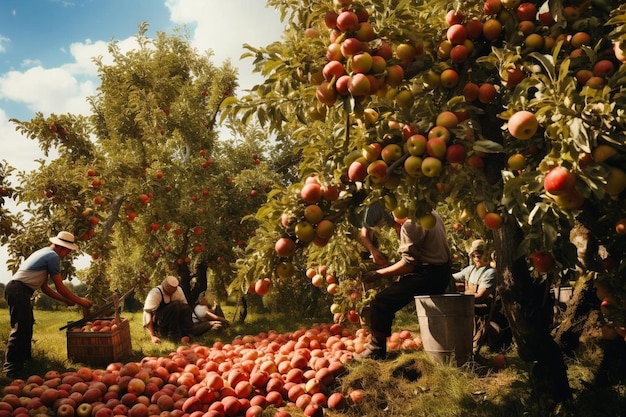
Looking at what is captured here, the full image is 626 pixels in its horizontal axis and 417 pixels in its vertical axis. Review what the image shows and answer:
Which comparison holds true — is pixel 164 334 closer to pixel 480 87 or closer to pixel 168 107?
pixel 168 107

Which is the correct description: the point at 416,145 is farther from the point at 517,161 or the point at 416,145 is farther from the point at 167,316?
the point at 167,316

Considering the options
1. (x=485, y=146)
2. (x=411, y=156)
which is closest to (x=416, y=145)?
(x=411, y=156)

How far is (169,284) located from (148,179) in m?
2.37

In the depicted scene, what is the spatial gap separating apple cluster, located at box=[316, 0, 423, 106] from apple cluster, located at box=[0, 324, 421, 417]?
9.19 feet

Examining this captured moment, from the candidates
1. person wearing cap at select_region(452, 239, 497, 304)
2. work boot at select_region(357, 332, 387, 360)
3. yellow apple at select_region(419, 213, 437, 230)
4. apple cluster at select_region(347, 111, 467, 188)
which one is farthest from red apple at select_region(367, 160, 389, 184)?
person wearing cap at select_region(452, 239, 497, 304)

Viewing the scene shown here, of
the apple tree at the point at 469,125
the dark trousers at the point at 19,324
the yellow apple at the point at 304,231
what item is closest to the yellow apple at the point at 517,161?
the apple tree at the point at 469,125

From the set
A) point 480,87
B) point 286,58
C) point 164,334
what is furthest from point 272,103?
point 164,334

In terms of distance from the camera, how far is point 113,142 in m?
10.7

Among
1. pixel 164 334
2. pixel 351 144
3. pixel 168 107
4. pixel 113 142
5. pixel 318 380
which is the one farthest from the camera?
pixel 168 107

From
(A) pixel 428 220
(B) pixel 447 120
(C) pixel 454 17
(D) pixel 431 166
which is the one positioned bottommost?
(A) pixel 428 220

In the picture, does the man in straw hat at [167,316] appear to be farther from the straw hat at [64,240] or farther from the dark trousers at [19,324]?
the dark trousers at [19,324]

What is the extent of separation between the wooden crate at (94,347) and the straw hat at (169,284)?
186 centimetres

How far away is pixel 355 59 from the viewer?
240 centimetres

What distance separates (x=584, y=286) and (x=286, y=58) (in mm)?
3758
